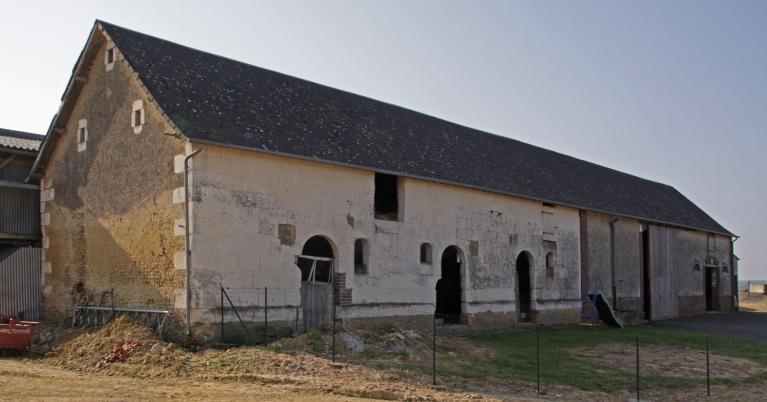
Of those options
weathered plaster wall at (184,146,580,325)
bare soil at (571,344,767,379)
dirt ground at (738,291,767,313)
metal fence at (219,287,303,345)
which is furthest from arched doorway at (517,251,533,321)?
dirt ground at (738,291,767,313)

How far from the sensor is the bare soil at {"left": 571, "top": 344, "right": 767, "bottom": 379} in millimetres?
17672

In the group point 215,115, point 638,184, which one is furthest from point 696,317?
point 215,115

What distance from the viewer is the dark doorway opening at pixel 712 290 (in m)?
41.5

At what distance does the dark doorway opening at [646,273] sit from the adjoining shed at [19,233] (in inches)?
995

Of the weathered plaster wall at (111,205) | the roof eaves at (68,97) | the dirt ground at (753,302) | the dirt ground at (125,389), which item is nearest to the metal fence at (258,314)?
the weathered plaster wall at (111,205)

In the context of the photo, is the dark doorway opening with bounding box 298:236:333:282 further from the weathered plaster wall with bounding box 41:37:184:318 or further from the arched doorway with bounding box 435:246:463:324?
the arched doorway with bounding box 435:246:463:324

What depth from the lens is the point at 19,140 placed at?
23.2 metres

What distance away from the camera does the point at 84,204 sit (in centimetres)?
2017

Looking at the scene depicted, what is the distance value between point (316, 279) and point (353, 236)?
152cm

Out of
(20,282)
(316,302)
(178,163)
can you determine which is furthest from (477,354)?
(20,282)

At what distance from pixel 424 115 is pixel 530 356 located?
12.4 meters

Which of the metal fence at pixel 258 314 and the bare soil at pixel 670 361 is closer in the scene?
the metal fence at pixel 258 314

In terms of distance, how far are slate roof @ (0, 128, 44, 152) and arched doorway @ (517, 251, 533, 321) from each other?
54.6 feet

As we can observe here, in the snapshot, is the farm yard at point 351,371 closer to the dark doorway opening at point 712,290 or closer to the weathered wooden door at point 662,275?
the weathered wooden door at point 662,275
